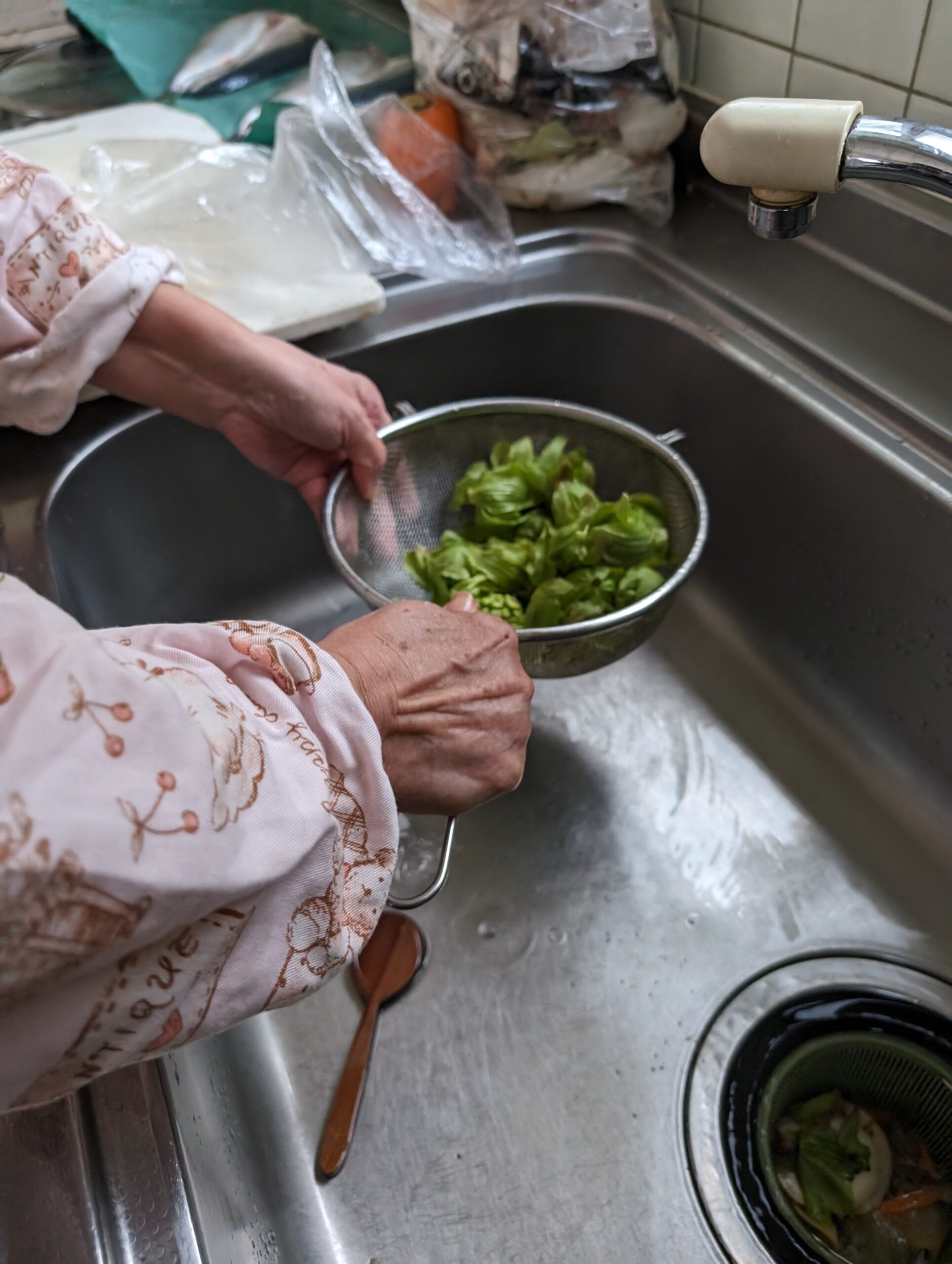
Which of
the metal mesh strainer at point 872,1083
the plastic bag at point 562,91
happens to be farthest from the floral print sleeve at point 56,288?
the metal mesh strainer at point 872,1083

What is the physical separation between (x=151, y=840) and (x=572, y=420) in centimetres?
61

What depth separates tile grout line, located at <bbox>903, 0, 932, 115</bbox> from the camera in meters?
0.71

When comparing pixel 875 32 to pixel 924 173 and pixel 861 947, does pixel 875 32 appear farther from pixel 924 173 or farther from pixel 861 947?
pixel 861 947

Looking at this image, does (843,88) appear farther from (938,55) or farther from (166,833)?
(166,833)

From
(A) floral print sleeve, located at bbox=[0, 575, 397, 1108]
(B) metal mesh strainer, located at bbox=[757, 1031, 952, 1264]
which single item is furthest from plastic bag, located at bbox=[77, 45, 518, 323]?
(B) metal mesh strainer, located at bbox=[757, 1031, 952, 1264]

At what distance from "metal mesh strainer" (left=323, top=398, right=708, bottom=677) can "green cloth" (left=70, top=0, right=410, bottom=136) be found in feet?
2.02

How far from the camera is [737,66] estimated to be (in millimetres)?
901

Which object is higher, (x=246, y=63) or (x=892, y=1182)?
(x=246, y=63)

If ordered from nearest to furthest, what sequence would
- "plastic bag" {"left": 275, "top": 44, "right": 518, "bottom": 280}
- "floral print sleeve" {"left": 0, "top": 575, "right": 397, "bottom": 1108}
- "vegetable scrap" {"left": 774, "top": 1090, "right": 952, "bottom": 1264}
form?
"floral print sleeve" {"left": 0, "top": 575, "right": 397, "bottom": 1108}, "vegetable scrap" {"left": 774, "top": 1090, "right": 952, "bottom": 1264}, "plastic bag" {"left": 275, "top": 44, "right": 518, "bottom": 280}

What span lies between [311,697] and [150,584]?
1.59ft

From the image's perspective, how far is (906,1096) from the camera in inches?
24.8

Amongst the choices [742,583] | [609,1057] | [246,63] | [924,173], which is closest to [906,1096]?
[609,1057]

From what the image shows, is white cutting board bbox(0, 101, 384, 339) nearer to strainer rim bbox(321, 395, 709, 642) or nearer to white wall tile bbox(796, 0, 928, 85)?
strainer rim bbox(321, 395, 709, 642)

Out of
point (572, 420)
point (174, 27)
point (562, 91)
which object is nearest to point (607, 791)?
point (572, 420)
